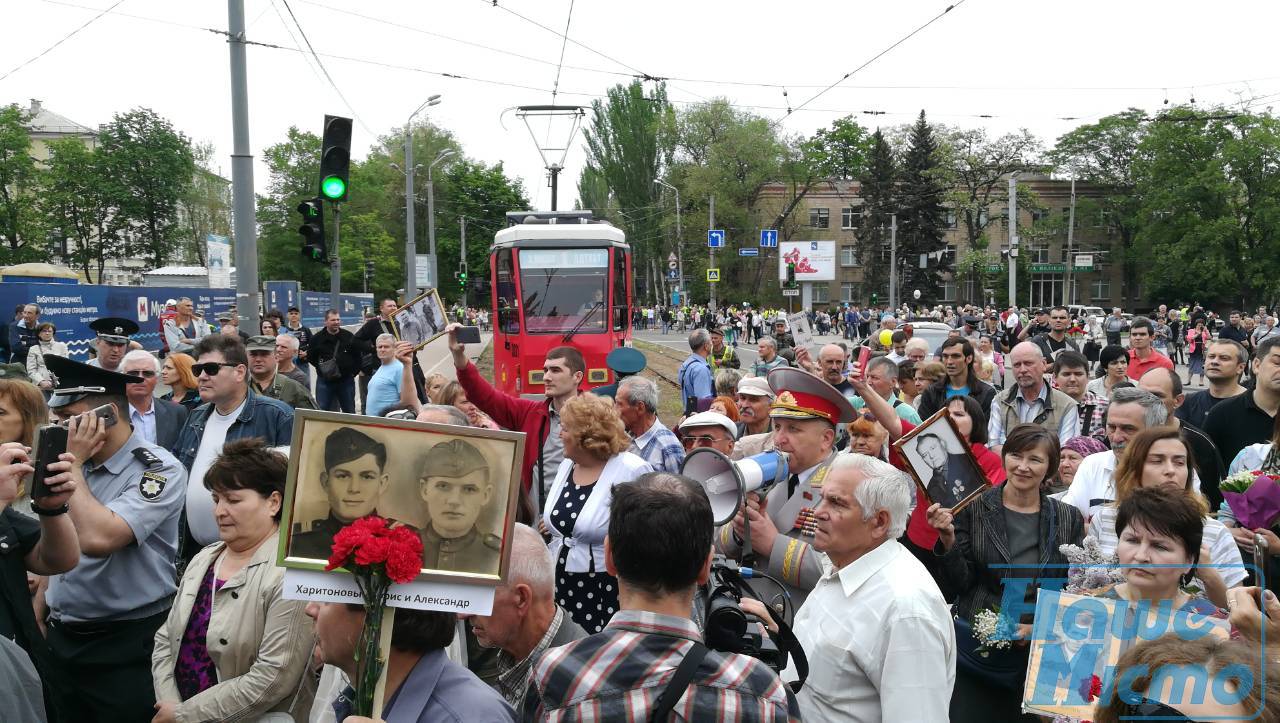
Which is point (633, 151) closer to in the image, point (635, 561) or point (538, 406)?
point (538, 406)

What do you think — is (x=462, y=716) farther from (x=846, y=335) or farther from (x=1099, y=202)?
(x=1099, y=202)

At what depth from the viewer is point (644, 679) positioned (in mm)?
2164

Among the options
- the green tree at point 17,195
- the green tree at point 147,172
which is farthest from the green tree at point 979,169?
the green tree at point 17,195

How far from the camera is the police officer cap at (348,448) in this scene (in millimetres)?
2352

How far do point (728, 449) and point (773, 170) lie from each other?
68.4 metres

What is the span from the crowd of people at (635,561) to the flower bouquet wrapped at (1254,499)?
4.7 inches

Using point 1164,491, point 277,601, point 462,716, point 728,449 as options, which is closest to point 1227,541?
point 1164,491

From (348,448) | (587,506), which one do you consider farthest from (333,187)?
(348,448)

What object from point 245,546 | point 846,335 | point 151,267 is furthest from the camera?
point 151,267

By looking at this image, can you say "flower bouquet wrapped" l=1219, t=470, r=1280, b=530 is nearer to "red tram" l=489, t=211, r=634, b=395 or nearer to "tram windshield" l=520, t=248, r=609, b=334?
"red tram" l=489, t=211, r=634, b=395

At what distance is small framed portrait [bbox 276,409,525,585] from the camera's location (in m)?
2.33

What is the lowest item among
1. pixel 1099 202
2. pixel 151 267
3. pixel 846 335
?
pixel 846 335

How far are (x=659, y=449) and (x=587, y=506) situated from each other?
4.44 ft

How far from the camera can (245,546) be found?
346 cm
